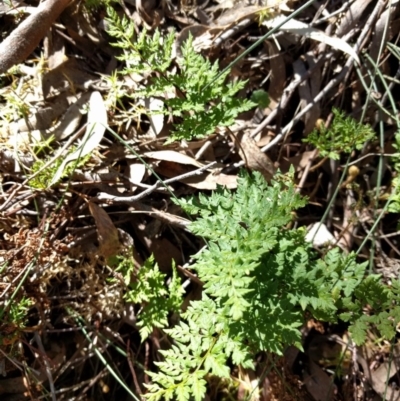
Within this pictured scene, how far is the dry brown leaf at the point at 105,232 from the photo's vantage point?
93.4 inches

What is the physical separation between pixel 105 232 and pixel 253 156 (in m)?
0.79

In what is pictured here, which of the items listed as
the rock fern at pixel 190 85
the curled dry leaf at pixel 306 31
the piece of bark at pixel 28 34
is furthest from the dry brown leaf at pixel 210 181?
the piece of bark at pixel 28 34

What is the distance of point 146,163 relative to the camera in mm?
2420

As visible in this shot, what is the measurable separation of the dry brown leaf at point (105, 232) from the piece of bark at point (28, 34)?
29.9 inches

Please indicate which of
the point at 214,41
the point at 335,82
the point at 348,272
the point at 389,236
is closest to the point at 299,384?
the point at 348,272

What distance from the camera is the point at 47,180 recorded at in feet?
7.54

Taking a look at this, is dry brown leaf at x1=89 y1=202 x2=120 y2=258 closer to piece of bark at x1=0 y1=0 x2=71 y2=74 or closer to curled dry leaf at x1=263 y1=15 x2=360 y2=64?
piece of bark at x1=0 y1=0 x2=71 y2=74

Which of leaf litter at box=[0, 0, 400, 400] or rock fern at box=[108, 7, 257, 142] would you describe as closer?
rock fern at box=[108, 7, 257, 142]

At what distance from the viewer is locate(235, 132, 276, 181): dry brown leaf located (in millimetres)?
2418

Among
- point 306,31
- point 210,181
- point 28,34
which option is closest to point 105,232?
point 210,181

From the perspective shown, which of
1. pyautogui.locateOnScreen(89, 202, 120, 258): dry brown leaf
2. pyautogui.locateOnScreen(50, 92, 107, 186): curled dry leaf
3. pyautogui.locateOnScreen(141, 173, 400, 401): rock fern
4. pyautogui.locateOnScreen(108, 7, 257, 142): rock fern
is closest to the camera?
pyautogui.locateOnScreen(141, 173, 400, 401): rock fern

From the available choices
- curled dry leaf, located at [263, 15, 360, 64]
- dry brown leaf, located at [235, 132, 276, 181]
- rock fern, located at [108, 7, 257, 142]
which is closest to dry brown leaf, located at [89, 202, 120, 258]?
rock fern, located at [108, 7, 257, 142]

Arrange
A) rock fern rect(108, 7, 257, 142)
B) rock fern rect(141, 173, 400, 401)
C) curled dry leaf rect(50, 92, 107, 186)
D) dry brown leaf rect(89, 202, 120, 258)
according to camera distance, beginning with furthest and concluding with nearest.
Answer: dry brown leaf rect(89, 202, 120, 258), curled dry leaf rect(50, 92, 107, 186), rock fern rect(108, 7, 257, 142), rock fern rect(141, 173, 400, 401)

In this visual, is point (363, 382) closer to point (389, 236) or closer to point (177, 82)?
point (389, 236)
